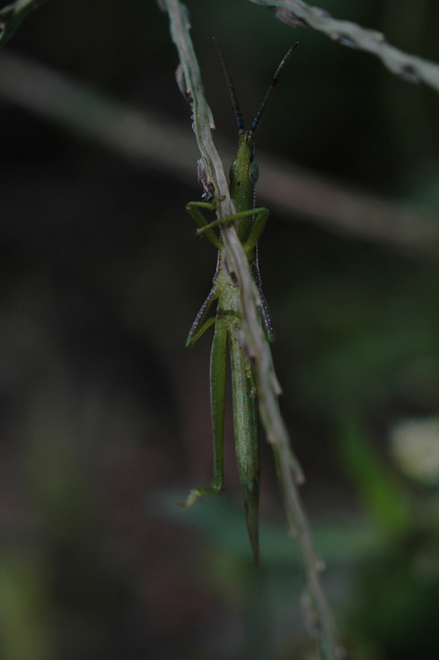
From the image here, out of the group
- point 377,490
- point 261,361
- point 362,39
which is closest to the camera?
point 261,361

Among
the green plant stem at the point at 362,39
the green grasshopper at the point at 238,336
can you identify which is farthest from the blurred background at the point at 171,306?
the green plant stem at the point at 362,39

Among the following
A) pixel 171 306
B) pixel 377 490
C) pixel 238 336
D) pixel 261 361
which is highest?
pixel 171 306

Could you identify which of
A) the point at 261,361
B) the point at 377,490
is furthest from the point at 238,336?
the point at 377,490

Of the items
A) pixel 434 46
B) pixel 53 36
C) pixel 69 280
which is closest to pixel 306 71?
pixel 434 46

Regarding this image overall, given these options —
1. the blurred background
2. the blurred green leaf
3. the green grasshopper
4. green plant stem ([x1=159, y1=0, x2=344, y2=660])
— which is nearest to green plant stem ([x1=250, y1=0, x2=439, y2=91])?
green plant stem ([x1=159, y1=0, x2=344, y2=660])

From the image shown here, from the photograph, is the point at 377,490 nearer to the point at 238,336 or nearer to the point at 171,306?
the point at 238,336
